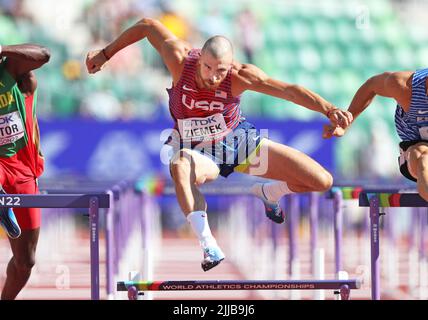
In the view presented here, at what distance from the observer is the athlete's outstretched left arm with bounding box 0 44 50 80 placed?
6176 millimetres

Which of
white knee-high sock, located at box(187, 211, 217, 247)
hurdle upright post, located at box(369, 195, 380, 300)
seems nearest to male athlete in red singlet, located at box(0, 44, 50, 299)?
white knee-high sock, located at box(187, 211, 217, 247)

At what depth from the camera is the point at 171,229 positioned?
50.7 ft

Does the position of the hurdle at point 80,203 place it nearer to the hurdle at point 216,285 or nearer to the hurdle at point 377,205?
the hurdle at point 216,285

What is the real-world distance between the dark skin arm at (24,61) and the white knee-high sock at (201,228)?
1.36m

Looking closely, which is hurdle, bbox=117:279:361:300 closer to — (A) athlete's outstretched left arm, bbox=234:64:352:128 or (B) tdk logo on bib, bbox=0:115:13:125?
(A) athlete's outstretched left arm, bbox=234:64:352:128

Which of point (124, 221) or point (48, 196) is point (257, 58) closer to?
point (124, 221)

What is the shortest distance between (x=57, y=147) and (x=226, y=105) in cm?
813

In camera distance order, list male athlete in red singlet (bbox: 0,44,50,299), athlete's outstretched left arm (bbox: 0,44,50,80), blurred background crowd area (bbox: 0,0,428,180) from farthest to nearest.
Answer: blurred background crowd area (bbox: 0,0,428,180) → male athlete in red singlet (bbox: 0,44,50,299) → athlete's outstretched left arm (bbox: 0,44,50,80)

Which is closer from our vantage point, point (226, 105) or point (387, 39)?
point (226, 105)

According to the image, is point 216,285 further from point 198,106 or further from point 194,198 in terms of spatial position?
point 198,106

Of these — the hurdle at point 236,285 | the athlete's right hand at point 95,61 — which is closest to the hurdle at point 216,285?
the hurdle at point 236,285

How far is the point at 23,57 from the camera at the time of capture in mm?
6223
